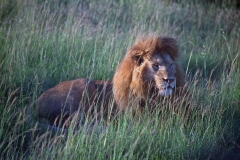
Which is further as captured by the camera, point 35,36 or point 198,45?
point 198,45

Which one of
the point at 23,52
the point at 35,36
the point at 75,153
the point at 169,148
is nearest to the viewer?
the point at 75,153

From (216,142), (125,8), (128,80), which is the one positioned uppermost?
(125,8)

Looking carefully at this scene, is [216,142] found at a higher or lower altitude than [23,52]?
lower

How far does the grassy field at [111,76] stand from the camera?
4.34 metres

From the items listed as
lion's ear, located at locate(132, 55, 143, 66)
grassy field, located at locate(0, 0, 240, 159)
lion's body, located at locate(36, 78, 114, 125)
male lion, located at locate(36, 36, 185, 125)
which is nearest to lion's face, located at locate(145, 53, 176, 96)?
male lion, located at locate(36, 36, 185, 125)

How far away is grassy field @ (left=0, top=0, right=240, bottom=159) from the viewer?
4336 millimetres

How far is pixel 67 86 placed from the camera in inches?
235

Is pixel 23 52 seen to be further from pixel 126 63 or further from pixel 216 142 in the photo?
pixel 216 142

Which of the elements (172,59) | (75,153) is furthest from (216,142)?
(75,153)

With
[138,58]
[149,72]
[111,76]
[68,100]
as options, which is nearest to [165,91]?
[149,72]

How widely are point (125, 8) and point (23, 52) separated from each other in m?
4.38

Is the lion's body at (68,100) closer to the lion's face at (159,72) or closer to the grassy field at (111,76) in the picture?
the grassy field at (111,76)

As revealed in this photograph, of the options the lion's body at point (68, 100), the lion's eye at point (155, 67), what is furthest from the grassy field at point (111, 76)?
the lion's eye at point (155, 67)

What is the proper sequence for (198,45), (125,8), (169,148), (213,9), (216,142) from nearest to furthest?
(169,148)
(216,142)
(198,45)
(125,8)
(213,9)
